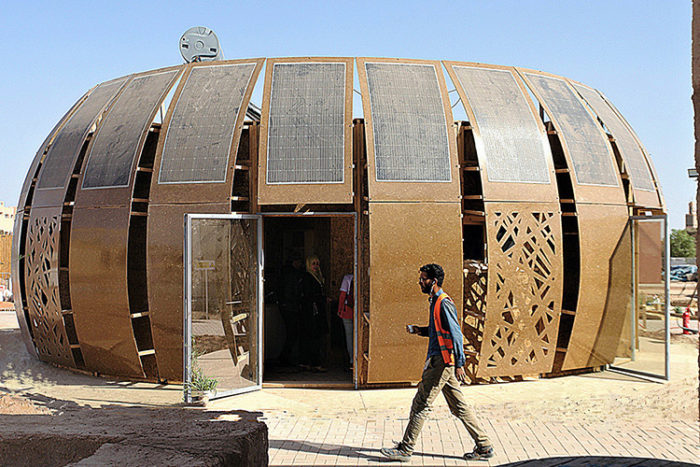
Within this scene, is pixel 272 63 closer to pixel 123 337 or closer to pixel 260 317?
pixel 260 317

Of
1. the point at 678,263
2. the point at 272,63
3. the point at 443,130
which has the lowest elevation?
the point at 678,263

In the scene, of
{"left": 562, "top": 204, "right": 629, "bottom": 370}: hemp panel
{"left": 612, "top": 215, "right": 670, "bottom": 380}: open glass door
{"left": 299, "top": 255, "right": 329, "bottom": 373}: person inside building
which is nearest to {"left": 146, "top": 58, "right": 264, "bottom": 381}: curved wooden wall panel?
{"left": 299, "top": 255, "right": 329, "bottom": 373}: person inside building

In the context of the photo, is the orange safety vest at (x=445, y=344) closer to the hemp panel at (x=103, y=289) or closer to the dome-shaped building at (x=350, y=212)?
the dome-shaped building at (x=350, y=212)

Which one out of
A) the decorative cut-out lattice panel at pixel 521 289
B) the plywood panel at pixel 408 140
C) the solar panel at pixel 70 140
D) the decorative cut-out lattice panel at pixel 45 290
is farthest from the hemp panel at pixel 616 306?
the solar panel at pixel 70 140

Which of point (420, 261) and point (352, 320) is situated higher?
point (420, 261)

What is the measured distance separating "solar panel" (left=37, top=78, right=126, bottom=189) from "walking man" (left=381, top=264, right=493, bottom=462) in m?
7.01

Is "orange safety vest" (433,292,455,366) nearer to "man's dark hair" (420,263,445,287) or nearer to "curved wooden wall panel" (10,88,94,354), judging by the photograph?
"man's dark hair" (420,263,445,287)

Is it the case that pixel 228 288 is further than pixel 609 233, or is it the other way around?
pixel 609 233

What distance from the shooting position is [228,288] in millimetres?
8930

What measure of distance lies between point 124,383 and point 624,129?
29.9 feet

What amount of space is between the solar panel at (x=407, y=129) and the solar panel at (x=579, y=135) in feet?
6.47

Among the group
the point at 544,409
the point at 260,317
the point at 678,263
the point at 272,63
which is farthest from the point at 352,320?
the point at 678,263

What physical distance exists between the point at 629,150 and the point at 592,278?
8.15 feet

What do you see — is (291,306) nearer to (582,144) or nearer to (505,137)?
(505,137)
